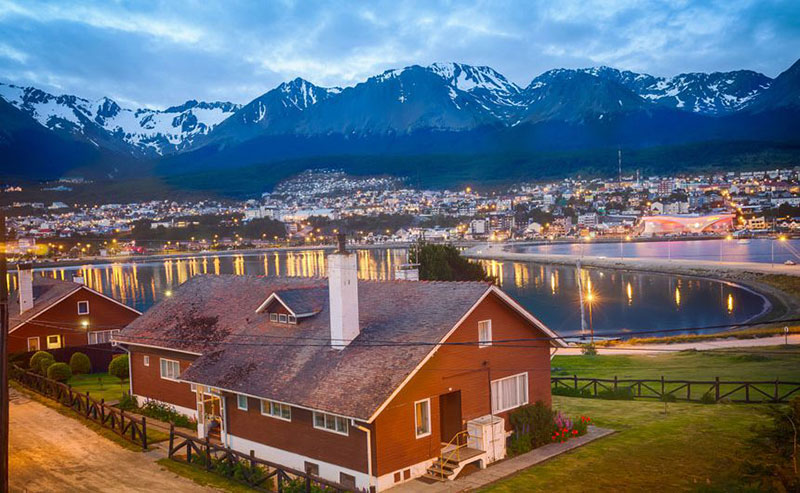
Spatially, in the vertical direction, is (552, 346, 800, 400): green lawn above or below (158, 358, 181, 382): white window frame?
below

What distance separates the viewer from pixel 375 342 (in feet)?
61.8

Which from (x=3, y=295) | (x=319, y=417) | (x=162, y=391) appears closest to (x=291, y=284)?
(x=162, y=391)

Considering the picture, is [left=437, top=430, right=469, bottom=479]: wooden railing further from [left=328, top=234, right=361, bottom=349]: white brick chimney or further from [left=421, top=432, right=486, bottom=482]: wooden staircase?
[left=328, top=234, right=361, bottom=349]: white brick chimney

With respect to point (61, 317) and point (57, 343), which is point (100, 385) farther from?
point (61, 317)

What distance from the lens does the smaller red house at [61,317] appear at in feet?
128

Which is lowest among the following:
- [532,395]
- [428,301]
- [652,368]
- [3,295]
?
[652,368]

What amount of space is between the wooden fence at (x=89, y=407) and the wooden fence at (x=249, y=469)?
2.31 meters

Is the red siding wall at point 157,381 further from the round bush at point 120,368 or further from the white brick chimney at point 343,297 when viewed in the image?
the white brick chimney at point 343,297

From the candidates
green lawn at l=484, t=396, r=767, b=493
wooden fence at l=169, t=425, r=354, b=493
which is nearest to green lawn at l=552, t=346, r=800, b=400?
green lawn at l=484, t=396, r=767, b=493

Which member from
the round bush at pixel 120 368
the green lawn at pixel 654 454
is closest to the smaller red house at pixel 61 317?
the round bush at pixel 120 368

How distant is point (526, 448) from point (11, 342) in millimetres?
33416

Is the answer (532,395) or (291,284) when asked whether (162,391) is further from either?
(532,395)

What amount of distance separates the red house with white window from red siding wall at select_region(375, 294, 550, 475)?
1.5 inches

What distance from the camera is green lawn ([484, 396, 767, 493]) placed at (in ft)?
54.1
